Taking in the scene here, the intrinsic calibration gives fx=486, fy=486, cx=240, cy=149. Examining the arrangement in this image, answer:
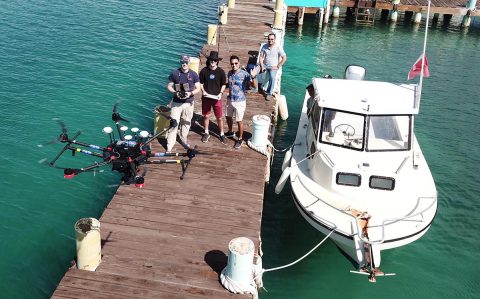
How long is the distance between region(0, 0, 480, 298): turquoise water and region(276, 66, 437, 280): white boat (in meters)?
1.63

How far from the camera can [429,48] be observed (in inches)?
1153

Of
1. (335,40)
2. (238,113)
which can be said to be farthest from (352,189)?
(335,40)

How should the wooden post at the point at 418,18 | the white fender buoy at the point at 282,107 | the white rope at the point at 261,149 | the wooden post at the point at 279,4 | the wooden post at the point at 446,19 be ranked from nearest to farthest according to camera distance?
1. the white rope at the point at 261,149
2. the white fender buoy at the point at 282,107
3. the wooden post at the point at 279,4
4. the wooden post at the point at 418,18
5. the wooden post at the point at 446,19

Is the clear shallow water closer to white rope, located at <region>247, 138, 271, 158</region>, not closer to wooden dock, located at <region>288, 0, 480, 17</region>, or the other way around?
white rope, located at <region>247, 138, 271, 158</region>

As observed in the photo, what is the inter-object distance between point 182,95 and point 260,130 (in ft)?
7.84

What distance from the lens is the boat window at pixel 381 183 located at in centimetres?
1117

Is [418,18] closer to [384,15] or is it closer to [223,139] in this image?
[384,15]

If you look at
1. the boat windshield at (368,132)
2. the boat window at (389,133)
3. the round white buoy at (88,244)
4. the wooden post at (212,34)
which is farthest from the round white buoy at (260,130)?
the wooden post at (212,34)

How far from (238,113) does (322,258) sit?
13.9ft

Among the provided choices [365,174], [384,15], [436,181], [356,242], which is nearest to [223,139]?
[365,174]

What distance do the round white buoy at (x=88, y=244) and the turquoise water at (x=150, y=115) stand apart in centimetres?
283

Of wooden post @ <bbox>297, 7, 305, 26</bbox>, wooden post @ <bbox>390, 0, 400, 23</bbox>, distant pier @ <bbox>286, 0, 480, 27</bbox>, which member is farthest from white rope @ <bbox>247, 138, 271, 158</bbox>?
wooden post @ <bbox>390, 0, 400, 23</bbox>

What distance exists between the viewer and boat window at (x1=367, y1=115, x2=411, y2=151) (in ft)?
39.0

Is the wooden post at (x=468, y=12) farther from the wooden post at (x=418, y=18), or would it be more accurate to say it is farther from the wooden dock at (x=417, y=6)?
the wooden post at (x=418, y=18)
